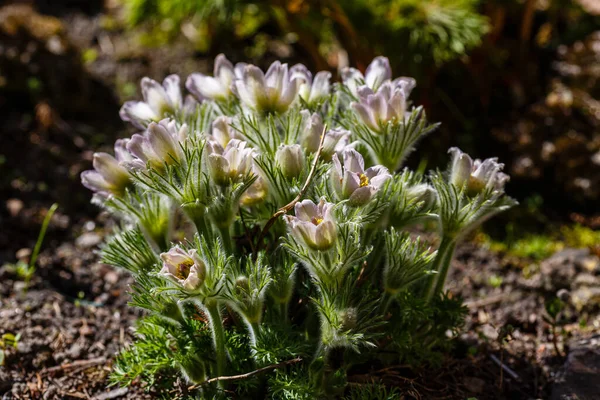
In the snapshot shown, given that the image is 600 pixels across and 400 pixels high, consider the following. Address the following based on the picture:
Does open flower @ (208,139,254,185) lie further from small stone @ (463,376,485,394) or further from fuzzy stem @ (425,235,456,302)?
small stone @ (463,376,485,394)

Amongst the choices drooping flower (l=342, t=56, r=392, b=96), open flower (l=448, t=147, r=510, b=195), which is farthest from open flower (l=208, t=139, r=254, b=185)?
open flower (l=448, t=147, r=510, b=195)

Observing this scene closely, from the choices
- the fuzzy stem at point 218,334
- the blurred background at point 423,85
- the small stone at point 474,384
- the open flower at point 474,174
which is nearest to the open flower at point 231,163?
the fuzzy stem at point 218,334

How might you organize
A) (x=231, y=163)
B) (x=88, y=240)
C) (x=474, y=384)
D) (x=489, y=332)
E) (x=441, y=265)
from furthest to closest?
(x=88, y=240) < (x=489, y=332) < (x=474, y=384) < (x=441, y=265) < (x=231, y=163)

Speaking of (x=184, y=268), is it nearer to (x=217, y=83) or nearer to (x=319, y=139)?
(x=319, y=139)

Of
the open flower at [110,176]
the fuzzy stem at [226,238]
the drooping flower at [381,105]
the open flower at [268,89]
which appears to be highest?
A: the open flower at [110,176]

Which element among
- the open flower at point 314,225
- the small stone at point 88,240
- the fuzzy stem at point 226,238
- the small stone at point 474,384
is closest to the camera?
the open flower at point 314,225

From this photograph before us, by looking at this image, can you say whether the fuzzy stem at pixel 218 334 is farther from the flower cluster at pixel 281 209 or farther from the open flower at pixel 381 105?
the open flower at pixel 381 105

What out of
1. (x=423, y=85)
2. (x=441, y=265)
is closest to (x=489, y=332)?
(x=441, y=265)
